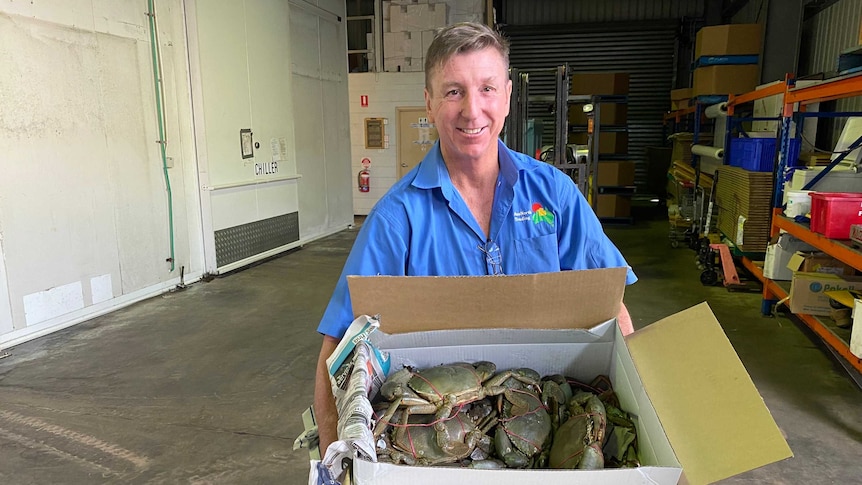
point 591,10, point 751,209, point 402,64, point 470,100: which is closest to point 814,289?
point 751,209

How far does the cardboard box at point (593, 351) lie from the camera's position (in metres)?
0.79

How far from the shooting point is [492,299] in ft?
3.67

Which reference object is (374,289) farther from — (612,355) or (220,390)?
(220,390)

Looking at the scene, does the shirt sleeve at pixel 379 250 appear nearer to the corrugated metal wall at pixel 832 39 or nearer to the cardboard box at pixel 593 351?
the cardboard box at pixel 593 351

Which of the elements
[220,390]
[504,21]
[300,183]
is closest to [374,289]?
[220,390]

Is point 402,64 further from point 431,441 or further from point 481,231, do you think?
point 431,441

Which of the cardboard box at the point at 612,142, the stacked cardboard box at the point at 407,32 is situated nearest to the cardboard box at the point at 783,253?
the cardboard box at the point at 612,142

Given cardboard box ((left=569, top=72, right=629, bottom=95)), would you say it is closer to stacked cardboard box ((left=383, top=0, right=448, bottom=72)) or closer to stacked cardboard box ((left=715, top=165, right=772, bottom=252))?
stacked cardboard box ((left=383, top=0, right=448, bottom=72))

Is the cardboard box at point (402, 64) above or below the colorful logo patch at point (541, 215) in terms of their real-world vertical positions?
above

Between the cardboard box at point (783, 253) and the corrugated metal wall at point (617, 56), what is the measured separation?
25.0 ft

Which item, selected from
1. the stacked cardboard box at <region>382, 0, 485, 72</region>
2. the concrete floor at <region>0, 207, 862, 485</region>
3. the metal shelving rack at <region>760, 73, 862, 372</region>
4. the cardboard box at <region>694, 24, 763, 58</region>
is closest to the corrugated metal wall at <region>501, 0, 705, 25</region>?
the stacked cardboard box at <region>382, 0, 485, 72</region>

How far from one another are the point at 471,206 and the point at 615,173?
7994 millimetres

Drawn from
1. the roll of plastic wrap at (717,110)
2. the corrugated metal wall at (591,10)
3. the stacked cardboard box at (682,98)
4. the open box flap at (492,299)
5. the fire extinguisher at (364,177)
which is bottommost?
the fire extinguisher at (364,177)

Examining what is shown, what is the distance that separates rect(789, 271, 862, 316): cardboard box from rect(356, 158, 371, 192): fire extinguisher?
776 centimetres
